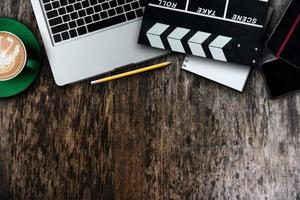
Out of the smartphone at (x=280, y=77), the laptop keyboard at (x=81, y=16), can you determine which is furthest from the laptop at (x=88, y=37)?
the smartphone at (x=280, y=77)

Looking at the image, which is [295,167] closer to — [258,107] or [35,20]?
[258,107]

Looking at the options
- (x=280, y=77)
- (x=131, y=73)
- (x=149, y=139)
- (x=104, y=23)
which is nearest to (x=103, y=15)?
(x=104, y=23)

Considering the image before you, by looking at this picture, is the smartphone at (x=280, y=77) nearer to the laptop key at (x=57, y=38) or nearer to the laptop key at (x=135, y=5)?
the laptop key at (x=135, y=5)

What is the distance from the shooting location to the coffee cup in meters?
0.81

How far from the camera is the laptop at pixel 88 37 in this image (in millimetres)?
832

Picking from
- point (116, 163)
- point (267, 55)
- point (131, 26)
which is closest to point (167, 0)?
point (131, 26)

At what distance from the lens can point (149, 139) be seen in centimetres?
83

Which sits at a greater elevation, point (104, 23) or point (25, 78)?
point (104, 23)

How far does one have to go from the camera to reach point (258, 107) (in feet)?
2.69

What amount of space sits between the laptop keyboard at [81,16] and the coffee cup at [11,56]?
0.07 meters

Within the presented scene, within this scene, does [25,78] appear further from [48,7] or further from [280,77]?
[280,77]

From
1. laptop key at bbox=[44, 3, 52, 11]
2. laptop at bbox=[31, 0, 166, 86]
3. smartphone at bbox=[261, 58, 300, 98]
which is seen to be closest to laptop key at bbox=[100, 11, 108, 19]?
laptop at bbox=[31, 0, 166, 86]

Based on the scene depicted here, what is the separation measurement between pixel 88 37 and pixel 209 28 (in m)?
0.25

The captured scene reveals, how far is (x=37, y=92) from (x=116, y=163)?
22cm
